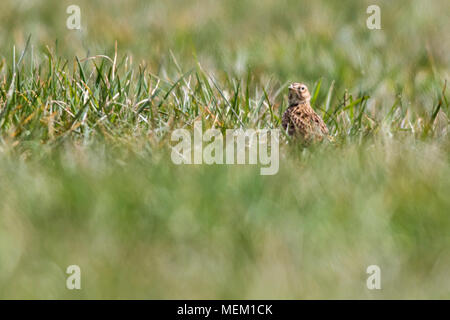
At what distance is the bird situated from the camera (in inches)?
153

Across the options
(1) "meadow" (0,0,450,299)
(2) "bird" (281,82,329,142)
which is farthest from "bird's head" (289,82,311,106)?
(1) "meadow" (0,0,450,299)

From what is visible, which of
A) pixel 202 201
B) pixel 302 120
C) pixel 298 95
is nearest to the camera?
pixel 202 201

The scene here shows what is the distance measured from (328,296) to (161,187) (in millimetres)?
779

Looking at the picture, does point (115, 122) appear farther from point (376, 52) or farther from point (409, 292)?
point (376, 52)

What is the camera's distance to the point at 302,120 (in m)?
4.05

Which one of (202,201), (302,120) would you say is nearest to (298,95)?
(302,120)

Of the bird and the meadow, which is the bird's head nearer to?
the bird

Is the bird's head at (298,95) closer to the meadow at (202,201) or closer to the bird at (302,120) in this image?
the bird at (302,120)

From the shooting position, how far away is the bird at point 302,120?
153 inches

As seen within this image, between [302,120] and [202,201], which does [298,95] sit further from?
[202,201]

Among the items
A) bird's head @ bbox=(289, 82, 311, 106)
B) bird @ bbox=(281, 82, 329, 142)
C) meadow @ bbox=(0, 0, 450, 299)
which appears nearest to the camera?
meadow @ bbox=(0, 0, 450, 299)

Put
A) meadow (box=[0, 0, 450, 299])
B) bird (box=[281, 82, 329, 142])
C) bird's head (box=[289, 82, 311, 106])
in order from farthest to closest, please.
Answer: bird's head (box=[289, 82, 311, 106]) → bird (box=[281, 82, 329, 142]) → meadow (box=[0, 0, 450, 299])

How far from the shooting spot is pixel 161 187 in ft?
9.59
